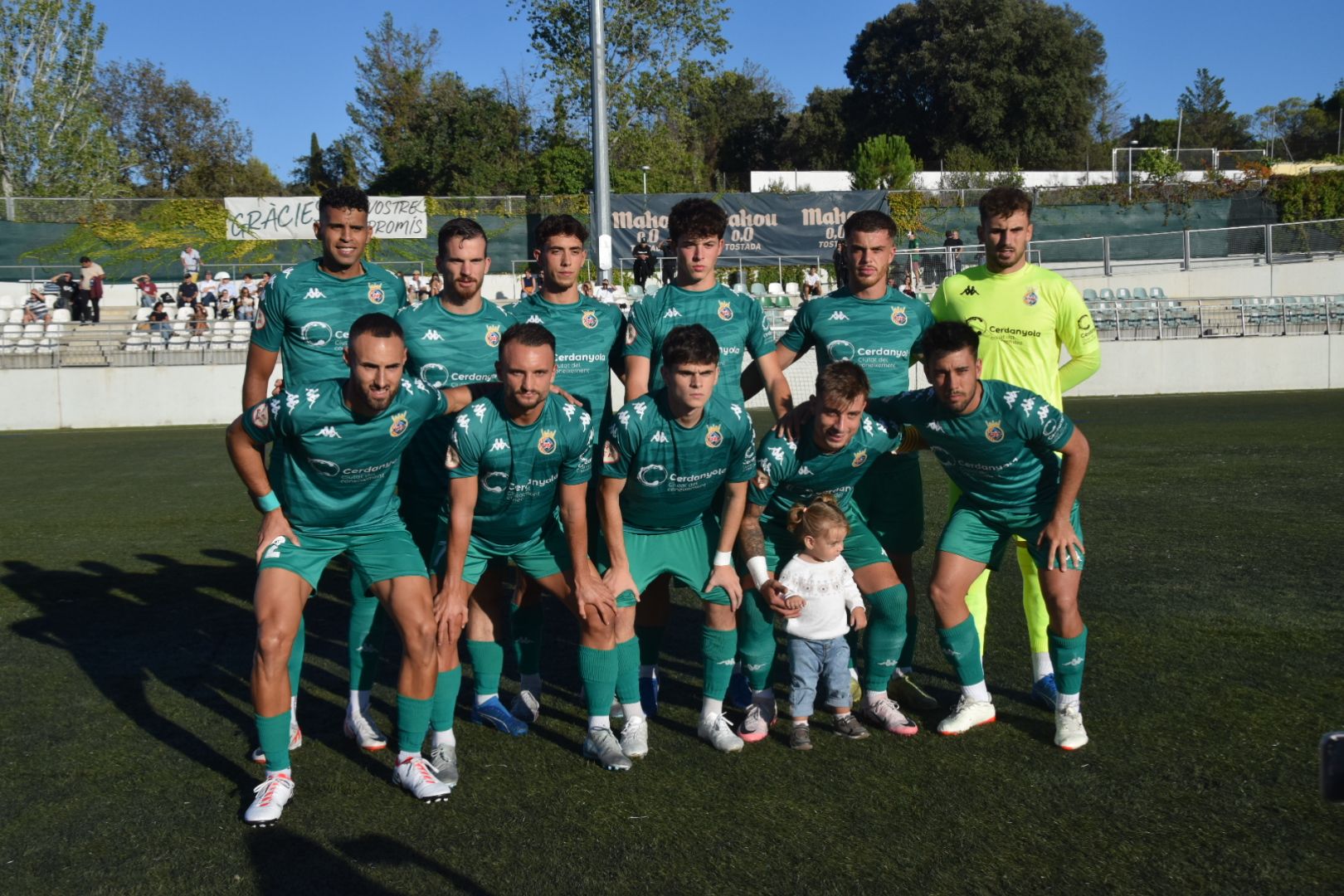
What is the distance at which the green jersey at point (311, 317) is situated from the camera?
5398 mm

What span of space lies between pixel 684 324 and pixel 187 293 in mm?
22405

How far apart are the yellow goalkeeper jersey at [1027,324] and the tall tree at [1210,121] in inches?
3052

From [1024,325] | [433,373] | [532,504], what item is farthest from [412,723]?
[1024,325]

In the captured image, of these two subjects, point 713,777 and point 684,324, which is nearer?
point 713,777

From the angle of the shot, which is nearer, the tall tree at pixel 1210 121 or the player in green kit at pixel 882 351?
the player in green kit at pixel 882 351

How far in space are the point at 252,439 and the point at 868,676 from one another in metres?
2.86

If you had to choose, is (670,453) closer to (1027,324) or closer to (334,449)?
(334,449)

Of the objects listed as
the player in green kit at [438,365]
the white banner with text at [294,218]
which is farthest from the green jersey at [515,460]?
the white banner with text at [294,218]

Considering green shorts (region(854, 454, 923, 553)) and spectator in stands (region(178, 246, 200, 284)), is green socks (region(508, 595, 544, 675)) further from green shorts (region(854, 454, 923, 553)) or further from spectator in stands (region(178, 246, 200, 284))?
spectator in stands (region(178, 246, 200, 284))

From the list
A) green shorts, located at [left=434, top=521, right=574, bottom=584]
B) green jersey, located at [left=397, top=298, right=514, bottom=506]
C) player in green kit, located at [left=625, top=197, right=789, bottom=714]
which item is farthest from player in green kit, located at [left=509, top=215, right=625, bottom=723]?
green shorts, located at [left=434, top=521, right=574, bottom=584]

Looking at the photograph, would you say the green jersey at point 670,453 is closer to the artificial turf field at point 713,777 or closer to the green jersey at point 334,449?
the green jersey at point 334,449

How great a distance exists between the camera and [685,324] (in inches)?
219

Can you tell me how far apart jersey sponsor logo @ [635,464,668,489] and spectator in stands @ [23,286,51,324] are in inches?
890

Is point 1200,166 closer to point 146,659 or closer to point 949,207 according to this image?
point 949,207
